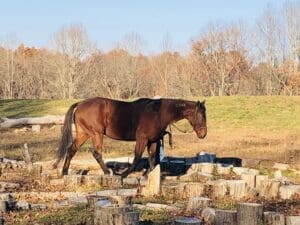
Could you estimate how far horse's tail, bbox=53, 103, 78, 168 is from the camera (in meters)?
12.2

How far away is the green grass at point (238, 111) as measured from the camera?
29047mm

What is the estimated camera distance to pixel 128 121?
39.5 feet

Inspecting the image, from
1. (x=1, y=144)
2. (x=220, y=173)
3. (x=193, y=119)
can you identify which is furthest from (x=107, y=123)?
(x=1, y=144)

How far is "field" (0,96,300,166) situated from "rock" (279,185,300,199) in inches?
251

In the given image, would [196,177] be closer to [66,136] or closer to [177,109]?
[177,109]

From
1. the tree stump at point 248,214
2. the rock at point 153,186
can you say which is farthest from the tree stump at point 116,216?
the rock at point 153,186

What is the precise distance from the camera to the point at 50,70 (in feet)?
202

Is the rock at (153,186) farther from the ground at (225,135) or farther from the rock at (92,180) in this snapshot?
the ground at (225,135)

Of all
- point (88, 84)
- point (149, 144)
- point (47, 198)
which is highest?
point (88, 84)

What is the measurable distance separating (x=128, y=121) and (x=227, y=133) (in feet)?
46.5

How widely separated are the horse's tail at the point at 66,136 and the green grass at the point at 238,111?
14151 millimetres

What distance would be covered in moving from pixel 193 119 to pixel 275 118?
64.0ft

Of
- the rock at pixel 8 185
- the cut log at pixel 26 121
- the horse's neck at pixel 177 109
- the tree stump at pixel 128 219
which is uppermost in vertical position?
the horse's neck at pixel 177 109

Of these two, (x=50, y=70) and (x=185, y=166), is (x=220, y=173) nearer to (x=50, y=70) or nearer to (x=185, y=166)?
(x=185, y=166)
